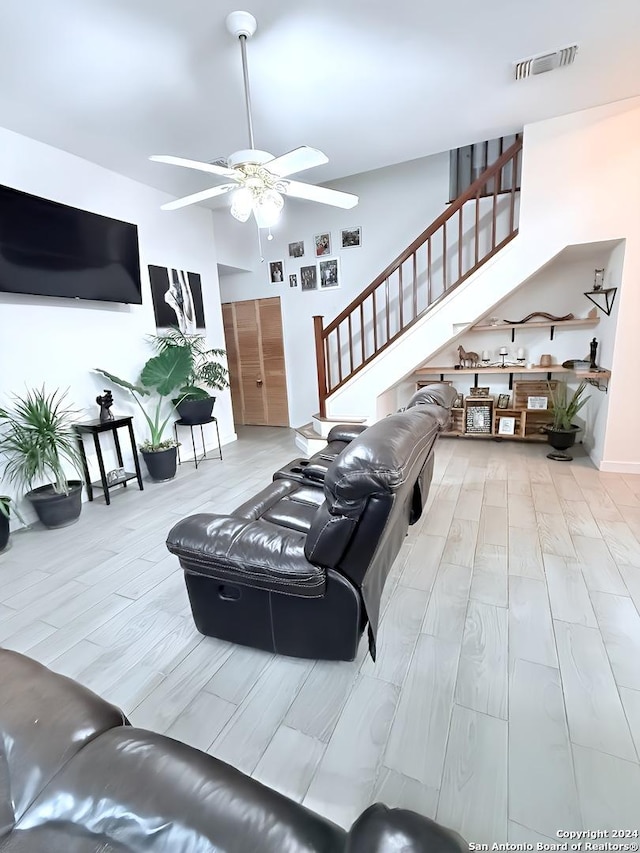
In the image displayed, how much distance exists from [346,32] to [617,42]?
1672mm

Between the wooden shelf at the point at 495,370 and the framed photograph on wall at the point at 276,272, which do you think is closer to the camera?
the wooden shelf at the point at 495,370

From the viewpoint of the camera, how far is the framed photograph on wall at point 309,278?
557 centimetres

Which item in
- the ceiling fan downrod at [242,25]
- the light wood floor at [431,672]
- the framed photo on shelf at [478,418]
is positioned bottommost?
the light wood floor at [431,672]

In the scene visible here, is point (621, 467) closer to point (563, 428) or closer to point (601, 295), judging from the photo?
point (563, 428)

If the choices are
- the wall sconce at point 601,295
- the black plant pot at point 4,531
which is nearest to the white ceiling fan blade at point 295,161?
the black plant pot at point 4,531

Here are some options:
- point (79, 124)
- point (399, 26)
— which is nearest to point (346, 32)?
point (399, 26)

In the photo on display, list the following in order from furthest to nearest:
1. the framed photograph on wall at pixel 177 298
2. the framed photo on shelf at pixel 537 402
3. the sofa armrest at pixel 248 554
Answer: the framed photo on shelf at pixel 537 402, the framed photograph on wall at pixel 177 298, the sofa armrest at pixel 248 554

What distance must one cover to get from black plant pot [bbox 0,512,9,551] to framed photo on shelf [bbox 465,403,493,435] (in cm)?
457

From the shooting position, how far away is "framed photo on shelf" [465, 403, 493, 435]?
4.68 m

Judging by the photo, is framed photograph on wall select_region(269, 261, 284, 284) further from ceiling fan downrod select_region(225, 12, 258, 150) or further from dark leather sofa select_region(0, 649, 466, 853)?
dark leather sofa select_region(0, 649, 466, 853)

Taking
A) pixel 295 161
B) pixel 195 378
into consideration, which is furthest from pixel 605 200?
pixel 195 378

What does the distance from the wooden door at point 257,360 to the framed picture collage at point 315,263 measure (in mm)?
405

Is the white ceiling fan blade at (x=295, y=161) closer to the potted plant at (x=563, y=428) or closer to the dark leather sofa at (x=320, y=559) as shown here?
the dark leather sofa at (x=320, y=559)

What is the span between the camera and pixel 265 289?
5938 millimetres
